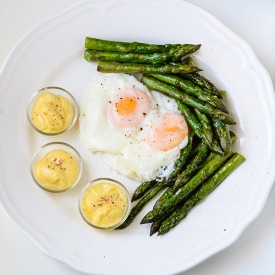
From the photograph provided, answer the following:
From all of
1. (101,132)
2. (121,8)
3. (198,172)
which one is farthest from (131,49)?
(198,172)

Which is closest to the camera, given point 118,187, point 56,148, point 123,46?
point 118,187

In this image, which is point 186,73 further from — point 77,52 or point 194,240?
point 194,240

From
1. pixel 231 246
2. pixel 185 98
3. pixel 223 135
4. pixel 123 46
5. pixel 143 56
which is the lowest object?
pixel 231 246

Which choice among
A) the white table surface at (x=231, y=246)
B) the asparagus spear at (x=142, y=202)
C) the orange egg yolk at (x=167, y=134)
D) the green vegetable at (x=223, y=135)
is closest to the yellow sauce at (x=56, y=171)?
the white table surface at (x=231, y=246)

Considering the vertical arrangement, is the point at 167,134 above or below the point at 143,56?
below

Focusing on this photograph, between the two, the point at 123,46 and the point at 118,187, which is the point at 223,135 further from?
the point at 123,46

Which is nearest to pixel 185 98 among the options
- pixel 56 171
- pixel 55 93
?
pixel 55 93
